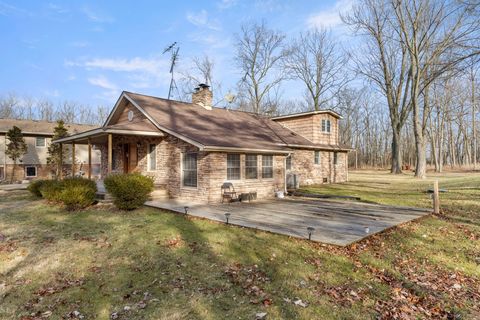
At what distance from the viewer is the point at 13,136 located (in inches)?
914

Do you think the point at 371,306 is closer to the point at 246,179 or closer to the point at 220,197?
the point at 220,197

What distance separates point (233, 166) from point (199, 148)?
198 cm

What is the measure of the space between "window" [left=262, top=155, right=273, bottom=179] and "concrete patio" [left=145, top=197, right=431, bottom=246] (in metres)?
1.92

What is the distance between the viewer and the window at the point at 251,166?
13.1m

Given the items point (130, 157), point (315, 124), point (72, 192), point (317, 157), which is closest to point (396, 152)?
point (317, 157)

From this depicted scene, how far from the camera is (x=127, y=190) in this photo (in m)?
10.1

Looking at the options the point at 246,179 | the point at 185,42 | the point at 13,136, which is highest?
the point at 185,42

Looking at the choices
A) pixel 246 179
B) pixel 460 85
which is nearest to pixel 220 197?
pixel 246 179

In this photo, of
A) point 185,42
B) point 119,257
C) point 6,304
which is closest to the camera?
point 6,304

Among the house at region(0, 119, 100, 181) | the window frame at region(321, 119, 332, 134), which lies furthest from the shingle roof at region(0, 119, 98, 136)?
the window frame at region(321, 119, 332, 134)

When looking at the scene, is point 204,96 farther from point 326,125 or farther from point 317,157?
point 326,125

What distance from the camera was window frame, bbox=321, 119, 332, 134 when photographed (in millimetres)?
20609

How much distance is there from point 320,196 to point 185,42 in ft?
51.5

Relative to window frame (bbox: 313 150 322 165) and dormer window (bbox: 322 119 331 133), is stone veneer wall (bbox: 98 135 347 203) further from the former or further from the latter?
dormer window (bbox: 322 119 331 133)
